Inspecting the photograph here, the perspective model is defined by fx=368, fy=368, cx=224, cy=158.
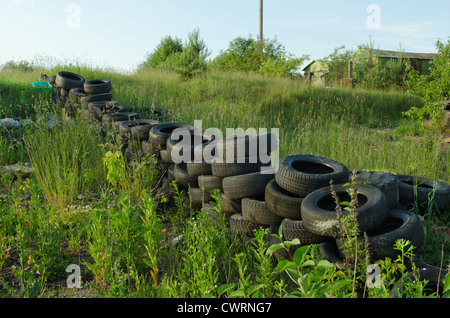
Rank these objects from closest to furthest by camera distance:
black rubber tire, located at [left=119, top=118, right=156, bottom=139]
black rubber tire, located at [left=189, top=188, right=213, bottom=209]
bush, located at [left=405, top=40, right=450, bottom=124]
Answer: black rubber tire, located at [left=189, top=188, right=213, bottom=209] < black rubber tire, located at [left=119, top=118, right=156, bottom=139] < bush, located at [left=405, top=40, right=450, bottom=124]

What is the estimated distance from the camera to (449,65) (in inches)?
362

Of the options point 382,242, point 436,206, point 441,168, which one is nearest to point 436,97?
point 441,168

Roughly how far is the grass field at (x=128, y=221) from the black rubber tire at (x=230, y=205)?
0.93 feet

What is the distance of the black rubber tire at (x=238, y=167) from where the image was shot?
3650 millimetres

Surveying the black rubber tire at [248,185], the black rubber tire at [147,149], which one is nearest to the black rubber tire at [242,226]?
the black rubber tire at [248,185]

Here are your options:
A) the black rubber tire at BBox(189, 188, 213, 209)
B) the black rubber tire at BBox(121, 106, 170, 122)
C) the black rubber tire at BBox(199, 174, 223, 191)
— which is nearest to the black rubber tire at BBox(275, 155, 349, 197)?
the black rubber tire at BBox(199, 174, 223, 191)

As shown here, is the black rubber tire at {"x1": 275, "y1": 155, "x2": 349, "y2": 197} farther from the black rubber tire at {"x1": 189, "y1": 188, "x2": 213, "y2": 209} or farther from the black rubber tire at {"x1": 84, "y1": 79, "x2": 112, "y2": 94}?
the black rubber tire at {"x1": 84, "y1": 79, "x2": 112, "y2": 94}

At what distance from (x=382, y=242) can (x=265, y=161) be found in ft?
5.14

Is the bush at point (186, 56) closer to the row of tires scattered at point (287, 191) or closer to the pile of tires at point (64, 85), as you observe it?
the pile of tires at point (64, 85)

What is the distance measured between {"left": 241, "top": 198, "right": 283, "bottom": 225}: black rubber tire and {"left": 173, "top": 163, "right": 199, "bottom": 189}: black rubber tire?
41.7 inches

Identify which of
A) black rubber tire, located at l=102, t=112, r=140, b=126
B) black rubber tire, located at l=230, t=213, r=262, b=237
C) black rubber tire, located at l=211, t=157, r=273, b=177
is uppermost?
black rubber tire, located at l=102, t=112, r=140, b=126

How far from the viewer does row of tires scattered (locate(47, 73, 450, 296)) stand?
8.73ft
